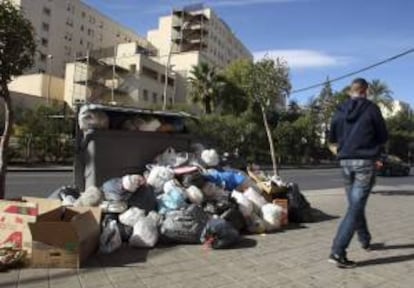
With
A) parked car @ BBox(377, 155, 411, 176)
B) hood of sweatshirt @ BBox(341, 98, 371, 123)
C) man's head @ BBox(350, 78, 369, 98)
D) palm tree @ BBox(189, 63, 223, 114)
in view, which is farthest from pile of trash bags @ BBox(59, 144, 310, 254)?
palm tree @ BBox(189, 63, 223, 114)

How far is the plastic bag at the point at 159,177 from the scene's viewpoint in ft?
26.6

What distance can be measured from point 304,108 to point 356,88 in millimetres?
62274

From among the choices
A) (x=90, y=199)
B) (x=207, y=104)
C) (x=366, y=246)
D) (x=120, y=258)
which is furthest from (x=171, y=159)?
(x=207, y=104)

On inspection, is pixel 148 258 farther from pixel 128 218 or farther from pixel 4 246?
pixel 4 246

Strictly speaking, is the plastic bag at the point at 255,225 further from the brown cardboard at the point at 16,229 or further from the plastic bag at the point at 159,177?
the brown cardboard at the point at 16,229

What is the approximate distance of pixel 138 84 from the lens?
232ft

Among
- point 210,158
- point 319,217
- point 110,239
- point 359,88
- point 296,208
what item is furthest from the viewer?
point 319,217

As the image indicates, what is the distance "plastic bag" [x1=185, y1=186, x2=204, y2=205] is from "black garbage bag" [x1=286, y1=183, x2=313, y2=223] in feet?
5.80

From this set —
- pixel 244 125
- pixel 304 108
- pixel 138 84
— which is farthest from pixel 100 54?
pixel 244 125

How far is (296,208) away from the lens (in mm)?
9078

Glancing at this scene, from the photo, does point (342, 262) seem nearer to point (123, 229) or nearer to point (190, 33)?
point (123, 229)

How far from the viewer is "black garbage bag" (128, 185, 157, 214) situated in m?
7.65

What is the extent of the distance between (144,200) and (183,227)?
0.97 meters

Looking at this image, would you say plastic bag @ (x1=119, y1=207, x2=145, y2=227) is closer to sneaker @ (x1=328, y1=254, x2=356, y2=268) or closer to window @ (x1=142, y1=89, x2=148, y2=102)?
sneaker @ (x1=328, y1=254, x2=356, y2=268)
